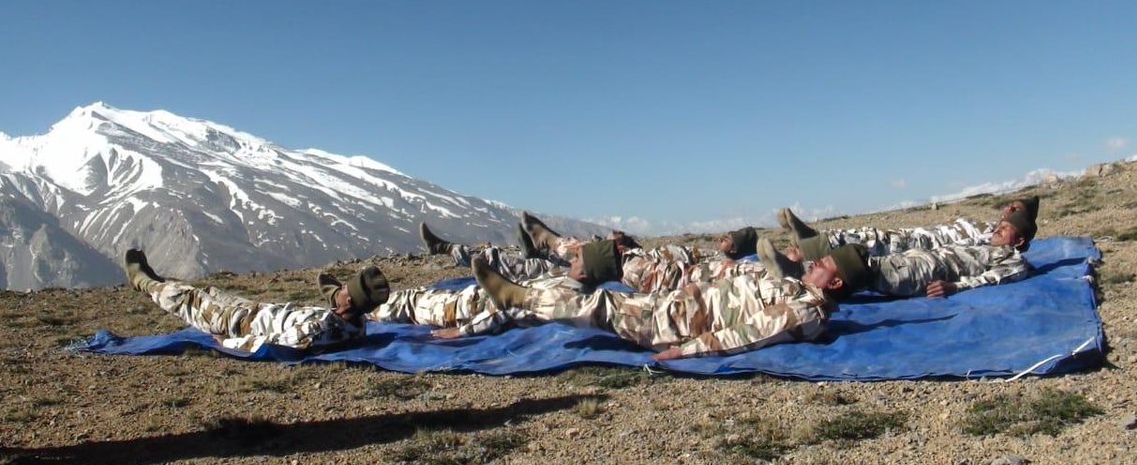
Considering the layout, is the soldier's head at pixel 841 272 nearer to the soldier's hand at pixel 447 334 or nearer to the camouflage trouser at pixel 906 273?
the camouflage trouser at pixel 906 273

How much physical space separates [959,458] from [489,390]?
12.5 ft

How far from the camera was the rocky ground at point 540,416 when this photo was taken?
5.02 meters

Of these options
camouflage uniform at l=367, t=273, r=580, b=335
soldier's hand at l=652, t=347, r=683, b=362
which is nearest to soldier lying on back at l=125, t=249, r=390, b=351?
camouflage uniform at l=367, t=273, r=580, b=335

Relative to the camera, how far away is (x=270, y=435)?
591 centimetres

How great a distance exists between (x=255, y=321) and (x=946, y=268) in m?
7.94

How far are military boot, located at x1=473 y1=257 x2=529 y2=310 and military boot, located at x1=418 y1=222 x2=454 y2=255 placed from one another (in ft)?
16.0

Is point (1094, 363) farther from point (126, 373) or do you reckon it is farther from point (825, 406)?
point (126, 373)

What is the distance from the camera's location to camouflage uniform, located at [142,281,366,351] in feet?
28.0

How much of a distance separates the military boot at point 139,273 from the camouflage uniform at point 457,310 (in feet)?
8.68

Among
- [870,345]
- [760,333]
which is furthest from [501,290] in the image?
[870,345]

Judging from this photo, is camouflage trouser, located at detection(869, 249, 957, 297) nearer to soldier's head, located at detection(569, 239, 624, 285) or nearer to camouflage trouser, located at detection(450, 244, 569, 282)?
soldier's head, located at detection(569, 239, 624, 285)

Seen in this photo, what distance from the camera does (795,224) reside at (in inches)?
460

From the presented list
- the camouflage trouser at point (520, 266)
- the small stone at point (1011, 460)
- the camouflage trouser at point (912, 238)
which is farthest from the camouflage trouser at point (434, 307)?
the camouflage trouser at point (912, 238)

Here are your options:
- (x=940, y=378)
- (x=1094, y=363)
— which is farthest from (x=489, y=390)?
(x=1094, y=363)
